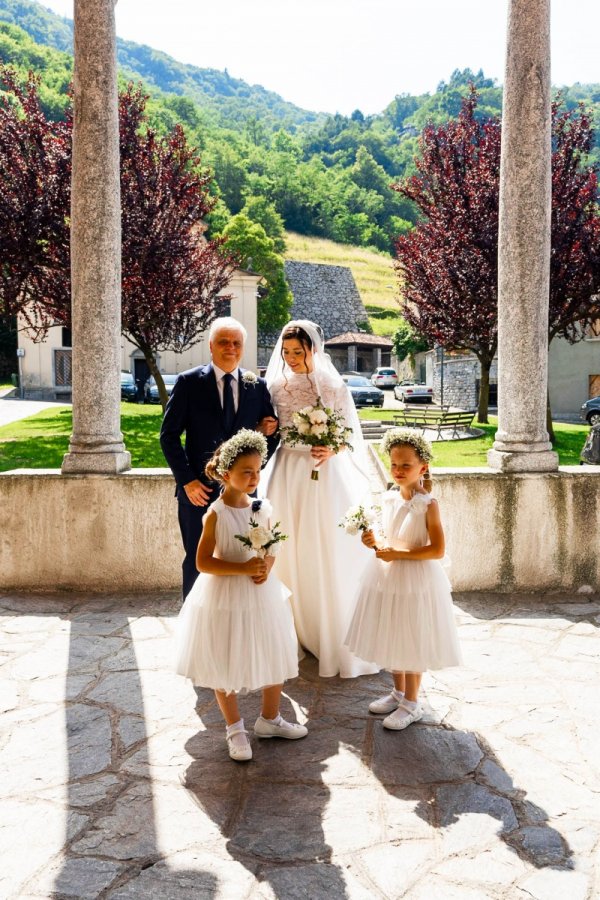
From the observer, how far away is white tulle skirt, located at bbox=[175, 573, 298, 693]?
326 cm

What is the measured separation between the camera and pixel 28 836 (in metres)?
2.72

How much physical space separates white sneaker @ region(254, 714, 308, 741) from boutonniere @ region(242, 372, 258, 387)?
6.06ft

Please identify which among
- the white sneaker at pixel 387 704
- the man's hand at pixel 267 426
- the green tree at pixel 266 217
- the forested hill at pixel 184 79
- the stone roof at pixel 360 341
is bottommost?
the white sneaker at pixel 387 704

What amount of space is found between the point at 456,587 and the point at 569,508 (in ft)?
3.60

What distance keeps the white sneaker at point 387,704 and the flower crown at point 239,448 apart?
1.49 m

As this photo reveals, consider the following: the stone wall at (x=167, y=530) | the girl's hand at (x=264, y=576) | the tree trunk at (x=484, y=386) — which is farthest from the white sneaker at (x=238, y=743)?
the tree trunk at (x=484, y=386)

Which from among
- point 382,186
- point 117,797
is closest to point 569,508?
point 117,797

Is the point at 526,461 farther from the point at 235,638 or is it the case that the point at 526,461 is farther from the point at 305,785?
the point at 305,785

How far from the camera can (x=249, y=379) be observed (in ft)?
14.0

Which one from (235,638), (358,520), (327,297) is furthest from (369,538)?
(327,297)

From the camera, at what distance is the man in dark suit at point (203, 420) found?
13.9 feet

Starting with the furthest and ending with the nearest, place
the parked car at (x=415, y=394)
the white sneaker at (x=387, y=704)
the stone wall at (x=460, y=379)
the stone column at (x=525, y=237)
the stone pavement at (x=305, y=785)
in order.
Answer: the parked car at (x=415, y=394), the stone wall at (x=460, y=379), the stone column at (x=525, y=237), the white sneaker at (x=387, y=704), the stone pavement at (x=305, y=785)

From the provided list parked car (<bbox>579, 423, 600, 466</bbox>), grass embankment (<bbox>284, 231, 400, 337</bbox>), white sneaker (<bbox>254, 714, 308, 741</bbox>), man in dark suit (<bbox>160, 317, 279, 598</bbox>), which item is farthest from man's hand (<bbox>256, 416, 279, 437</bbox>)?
grass embankment (<bbox>284, 231, 400, 337</bbox>)

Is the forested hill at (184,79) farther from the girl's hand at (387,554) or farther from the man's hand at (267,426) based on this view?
the girl's hand at (387,554)
